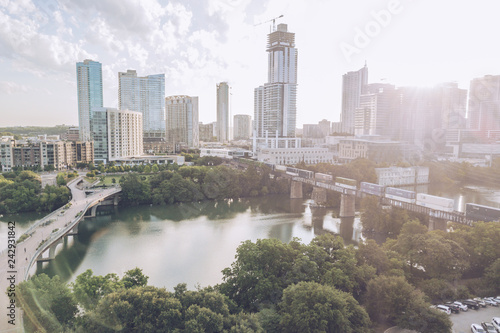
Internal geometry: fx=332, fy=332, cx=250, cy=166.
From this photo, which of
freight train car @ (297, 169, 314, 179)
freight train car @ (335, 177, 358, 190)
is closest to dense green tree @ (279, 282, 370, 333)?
freight train car @ (335, 177, 358, 190)

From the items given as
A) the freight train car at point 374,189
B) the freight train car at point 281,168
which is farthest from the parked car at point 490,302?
the freight train car at point 281,168

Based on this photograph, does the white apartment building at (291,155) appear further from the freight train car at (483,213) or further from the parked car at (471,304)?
the parked car at (471,304)

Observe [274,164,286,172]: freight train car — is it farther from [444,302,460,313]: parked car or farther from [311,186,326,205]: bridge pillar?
[444,302,460,313]: parked car

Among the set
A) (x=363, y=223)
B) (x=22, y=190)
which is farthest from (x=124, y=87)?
(x=363, y=223)

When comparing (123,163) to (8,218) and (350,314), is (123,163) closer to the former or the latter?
(8,218)

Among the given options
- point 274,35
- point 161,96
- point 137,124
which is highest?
point 274,35

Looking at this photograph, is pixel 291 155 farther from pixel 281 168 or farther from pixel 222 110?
pixel 222 110
